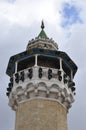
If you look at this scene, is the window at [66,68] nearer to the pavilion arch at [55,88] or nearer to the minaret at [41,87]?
the minaret at [41,87]

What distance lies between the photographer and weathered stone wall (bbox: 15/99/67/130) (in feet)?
60.5

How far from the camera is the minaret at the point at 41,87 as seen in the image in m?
18.8

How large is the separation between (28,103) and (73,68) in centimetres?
419

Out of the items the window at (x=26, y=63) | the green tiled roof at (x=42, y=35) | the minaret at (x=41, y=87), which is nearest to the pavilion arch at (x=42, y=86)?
the minaret at (x=41, y=87)

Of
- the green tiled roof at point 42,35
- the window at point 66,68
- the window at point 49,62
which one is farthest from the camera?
the green tiled roof at point 42,35

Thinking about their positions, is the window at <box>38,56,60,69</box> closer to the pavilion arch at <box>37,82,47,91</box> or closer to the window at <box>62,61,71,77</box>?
the window at <box>62,61,71,77</box>

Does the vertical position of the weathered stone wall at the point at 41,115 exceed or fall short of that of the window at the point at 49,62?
it falls short

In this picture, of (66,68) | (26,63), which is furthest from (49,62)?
(26,63)

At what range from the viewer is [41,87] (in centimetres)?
1978

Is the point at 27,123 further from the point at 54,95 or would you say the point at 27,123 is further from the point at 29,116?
the point at 54,95

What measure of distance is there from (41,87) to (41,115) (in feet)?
5.61

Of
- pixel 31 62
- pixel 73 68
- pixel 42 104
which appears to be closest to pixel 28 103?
pixel 42 104

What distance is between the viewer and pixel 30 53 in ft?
69.5

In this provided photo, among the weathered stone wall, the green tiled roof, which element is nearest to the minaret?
the weathered stone wall
